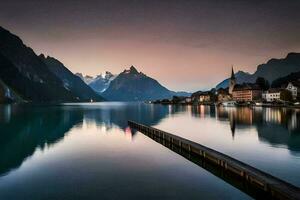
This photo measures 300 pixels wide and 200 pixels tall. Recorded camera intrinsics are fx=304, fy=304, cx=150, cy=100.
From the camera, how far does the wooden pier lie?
781 inches

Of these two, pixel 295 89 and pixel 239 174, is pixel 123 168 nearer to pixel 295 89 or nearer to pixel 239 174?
pixel 239 174

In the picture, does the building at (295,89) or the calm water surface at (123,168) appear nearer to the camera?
the calm water surface at (123,168)

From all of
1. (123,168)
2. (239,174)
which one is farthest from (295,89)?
(239,174)

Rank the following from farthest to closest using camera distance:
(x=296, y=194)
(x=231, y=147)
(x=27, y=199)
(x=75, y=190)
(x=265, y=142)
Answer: (x=265, y=142), (x=231, y=147), (x=75, y=190), (x=27, y=199), (x=296, y=194)

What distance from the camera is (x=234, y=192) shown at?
23.4 m

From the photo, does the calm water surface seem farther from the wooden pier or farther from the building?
the building

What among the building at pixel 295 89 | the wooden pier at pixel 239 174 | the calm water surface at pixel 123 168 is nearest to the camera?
the wooden pier at pixel 239 174

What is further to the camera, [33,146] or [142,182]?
[33,146]

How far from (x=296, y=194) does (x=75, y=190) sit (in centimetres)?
1592

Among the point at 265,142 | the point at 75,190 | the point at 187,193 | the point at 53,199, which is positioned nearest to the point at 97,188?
the point at 75,190

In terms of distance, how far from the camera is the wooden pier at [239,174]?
1984 centimetres

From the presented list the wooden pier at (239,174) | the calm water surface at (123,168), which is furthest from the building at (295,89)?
the wooden pier at (239,174)

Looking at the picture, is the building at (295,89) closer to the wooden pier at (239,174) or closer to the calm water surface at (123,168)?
the calm water surface at (123,168)

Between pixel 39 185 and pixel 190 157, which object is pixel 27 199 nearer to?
pixel 39 185
